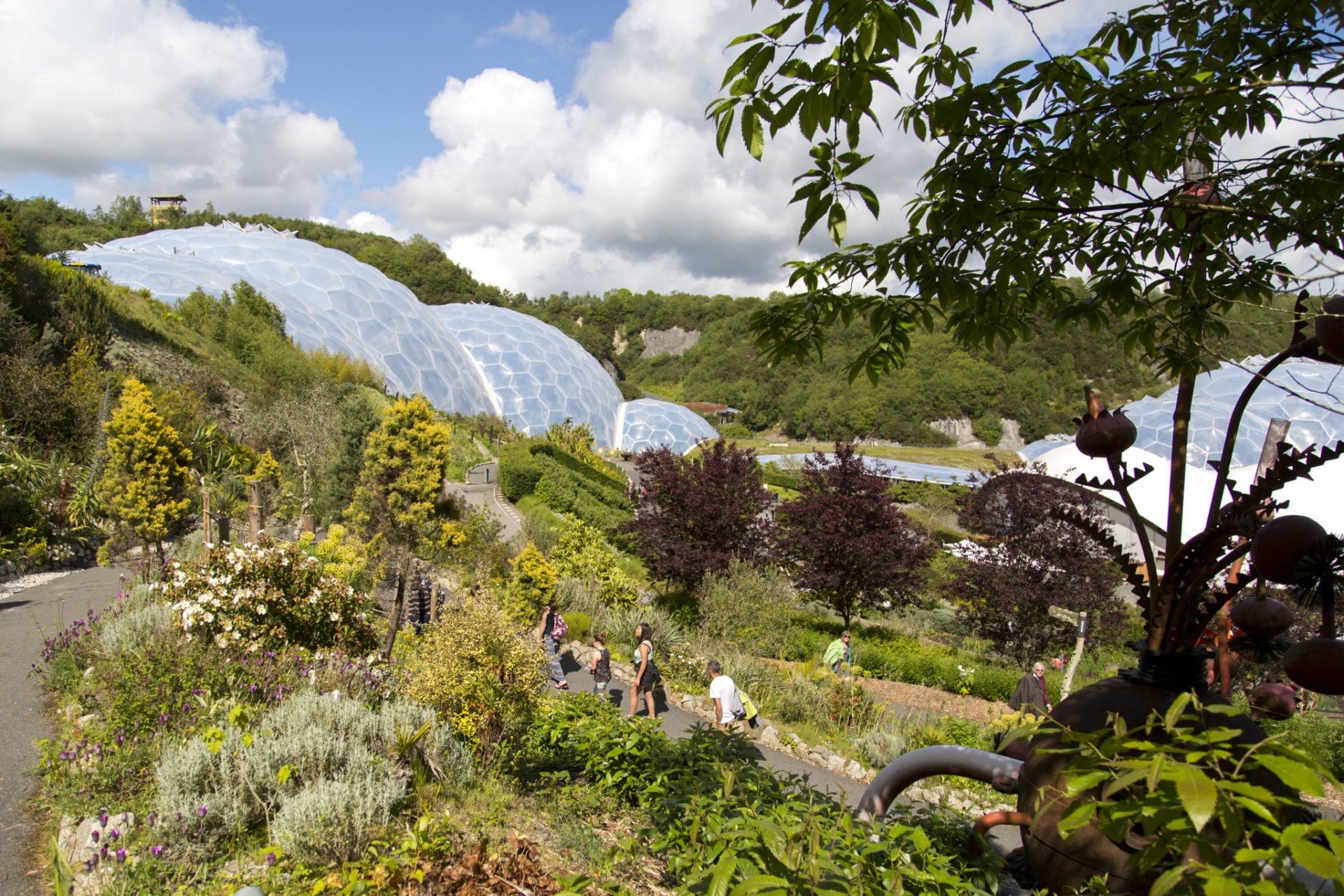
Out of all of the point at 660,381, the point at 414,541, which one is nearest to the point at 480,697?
the point at 414,541

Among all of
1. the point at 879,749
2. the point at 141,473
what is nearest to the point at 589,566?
the point at 879,749

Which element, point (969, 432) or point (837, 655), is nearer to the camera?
point (837, 655)

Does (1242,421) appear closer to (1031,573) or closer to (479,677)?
(1031,573)

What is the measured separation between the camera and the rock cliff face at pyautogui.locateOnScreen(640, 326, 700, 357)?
92062mm

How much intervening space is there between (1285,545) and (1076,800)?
2.21ft

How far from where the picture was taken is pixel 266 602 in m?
5.99

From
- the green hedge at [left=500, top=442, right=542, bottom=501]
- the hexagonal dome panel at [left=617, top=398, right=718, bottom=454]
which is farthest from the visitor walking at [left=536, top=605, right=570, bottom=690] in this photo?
the hexagonal dome panel at [left=617, top=398, right=718, bottom=454]

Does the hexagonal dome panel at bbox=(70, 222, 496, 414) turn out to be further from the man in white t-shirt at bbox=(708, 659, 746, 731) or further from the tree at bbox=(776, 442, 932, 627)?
the man in white t-shirt at bbox=(708, 659, 746, 731)

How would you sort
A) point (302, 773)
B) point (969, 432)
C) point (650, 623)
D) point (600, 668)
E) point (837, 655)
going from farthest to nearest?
point (969, 432) → point (650, 623) → point (837, 655) → point (600, 668) → point (302, 773)

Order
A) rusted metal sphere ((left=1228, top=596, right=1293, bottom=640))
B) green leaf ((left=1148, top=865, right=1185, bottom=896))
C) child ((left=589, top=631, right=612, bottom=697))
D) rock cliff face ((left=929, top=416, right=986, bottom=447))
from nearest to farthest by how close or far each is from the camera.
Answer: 1. green leaf ((left=1148, top=865, right=1185, bottom=896))
2. rusted metal sphere ((left=1228, top=596, right=1293, bottom=640))
3. child ((left=589, top=631, right=612, bottom=697))
4. rock cliff face ((left=929, top=416, right=986, bottom=447))

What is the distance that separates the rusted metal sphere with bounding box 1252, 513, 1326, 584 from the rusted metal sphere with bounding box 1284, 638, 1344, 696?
14 cm

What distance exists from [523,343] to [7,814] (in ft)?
120

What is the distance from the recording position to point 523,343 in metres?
39.7

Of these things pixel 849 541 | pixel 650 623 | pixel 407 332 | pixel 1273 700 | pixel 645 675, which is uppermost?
pixel 407 332
